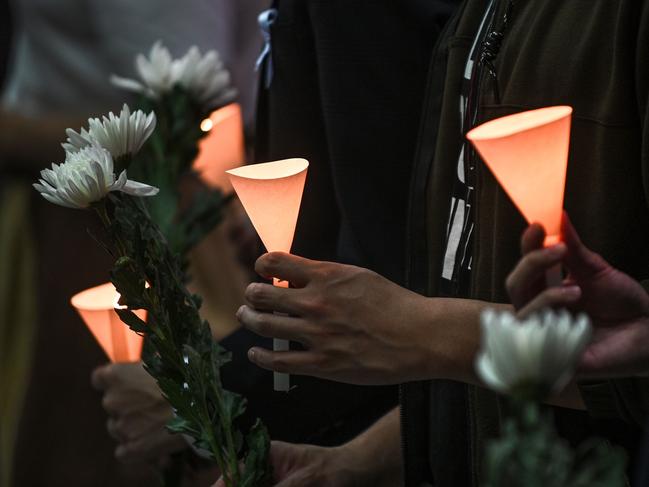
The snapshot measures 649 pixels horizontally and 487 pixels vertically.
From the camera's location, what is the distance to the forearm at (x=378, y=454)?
1.37m

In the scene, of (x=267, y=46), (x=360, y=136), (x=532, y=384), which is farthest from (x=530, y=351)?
(x=267, y=46)

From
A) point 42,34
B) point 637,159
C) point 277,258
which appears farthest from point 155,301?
point 42,34

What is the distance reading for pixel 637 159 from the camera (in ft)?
3.47

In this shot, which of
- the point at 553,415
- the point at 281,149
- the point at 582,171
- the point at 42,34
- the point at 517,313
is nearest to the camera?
the point at 517,313

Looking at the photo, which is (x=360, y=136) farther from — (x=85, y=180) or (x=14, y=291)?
(x=14, y=291)

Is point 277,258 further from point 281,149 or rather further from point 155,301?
point 281,149

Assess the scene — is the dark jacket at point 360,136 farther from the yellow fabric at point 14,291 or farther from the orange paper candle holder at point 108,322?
the yellow fabric at point 14,291

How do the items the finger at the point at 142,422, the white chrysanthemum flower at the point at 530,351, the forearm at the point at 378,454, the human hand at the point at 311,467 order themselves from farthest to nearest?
1. the finger at the point at 142,422
2. the forearm at the point at 378,454
3. the human hand at the point at 311,467
4. the white chrysanthemum flower at the point at 530,351

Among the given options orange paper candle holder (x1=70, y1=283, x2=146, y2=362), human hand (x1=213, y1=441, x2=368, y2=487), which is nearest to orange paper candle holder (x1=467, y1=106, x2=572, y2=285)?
human hand (x1=213, y1=441, x2=368, y2=487)

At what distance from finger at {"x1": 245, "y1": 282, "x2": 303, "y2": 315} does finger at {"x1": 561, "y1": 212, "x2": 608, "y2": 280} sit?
262 mm

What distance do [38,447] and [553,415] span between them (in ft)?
5.51

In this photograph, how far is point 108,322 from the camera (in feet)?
4.87

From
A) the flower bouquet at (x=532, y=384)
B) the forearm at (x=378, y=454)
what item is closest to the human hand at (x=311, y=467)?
the forearm at (x=378, y=454)

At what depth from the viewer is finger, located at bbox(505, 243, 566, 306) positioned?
0.87 metres
